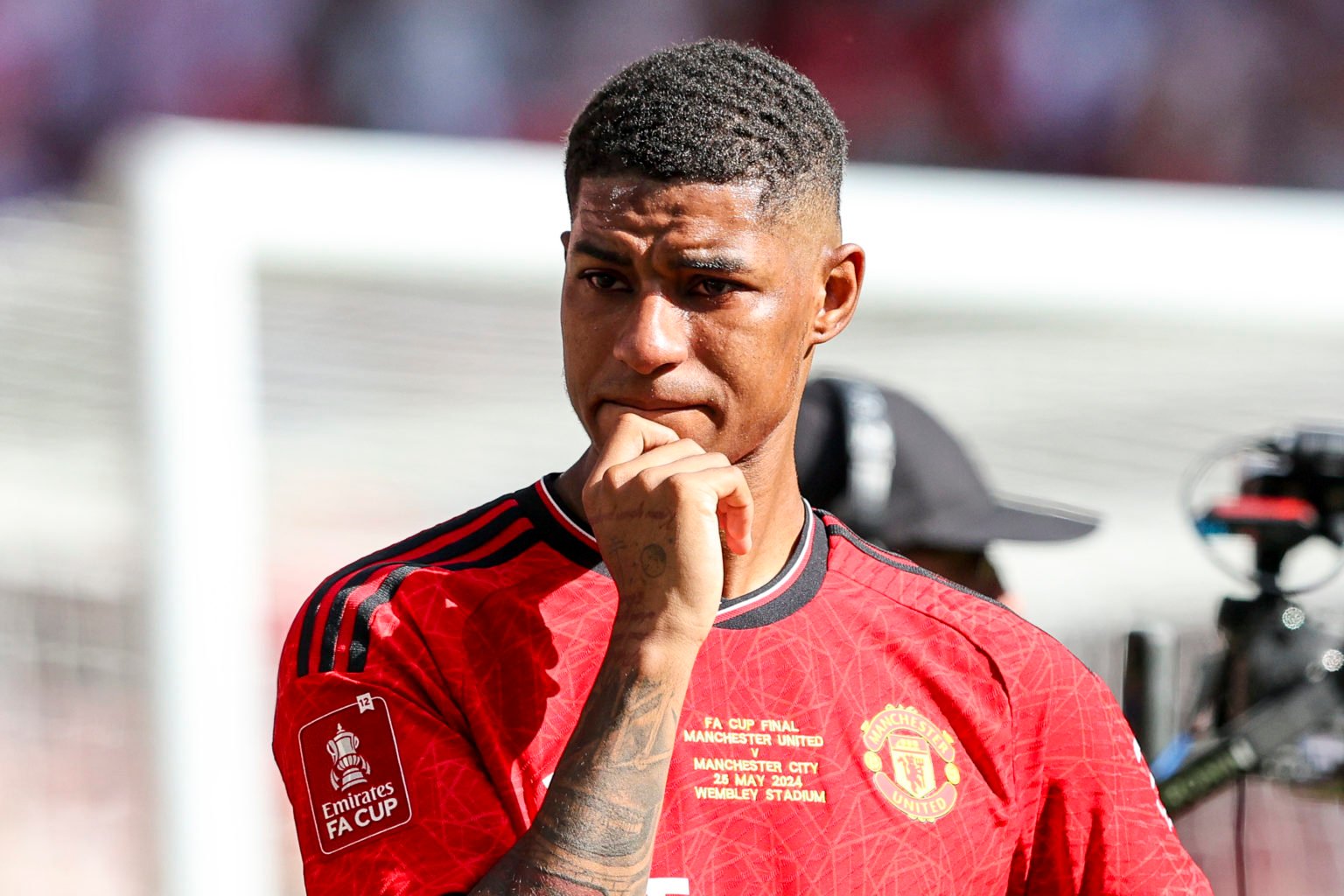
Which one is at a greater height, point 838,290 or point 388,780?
point 838,290

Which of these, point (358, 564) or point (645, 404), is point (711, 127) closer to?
point (645, 404)

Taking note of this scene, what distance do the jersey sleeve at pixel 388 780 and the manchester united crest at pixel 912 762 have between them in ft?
1.20

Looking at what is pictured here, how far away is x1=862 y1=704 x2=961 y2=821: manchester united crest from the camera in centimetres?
143

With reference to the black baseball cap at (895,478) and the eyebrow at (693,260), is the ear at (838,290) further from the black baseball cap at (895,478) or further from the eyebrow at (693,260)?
the black baseball cap at (895,478)

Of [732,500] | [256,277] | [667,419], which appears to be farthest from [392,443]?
[732,500]

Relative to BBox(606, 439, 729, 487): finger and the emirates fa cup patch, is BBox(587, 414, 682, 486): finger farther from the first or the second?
the emirates fa cup patch

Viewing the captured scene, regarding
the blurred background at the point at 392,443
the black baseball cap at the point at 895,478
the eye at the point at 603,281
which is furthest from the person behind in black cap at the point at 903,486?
the eye at the point at 603,281

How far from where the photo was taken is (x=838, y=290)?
157 centimetres

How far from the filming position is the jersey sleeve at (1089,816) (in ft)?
4.81

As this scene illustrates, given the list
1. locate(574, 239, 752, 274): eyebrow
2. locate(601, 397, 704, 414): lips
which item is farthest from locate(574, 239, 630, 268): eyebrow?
locate(601, 397, 704, 414): lips

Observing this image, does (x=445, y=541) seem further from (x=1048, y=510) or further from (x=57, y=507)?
(x=57, y=507)

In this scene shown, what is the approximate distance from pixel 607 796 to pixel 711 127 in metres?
0.64

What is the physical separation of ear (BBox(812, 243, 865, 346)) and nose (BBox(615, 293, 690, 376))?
20 centimetres

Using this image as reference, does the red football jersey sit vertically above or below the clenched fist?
below
